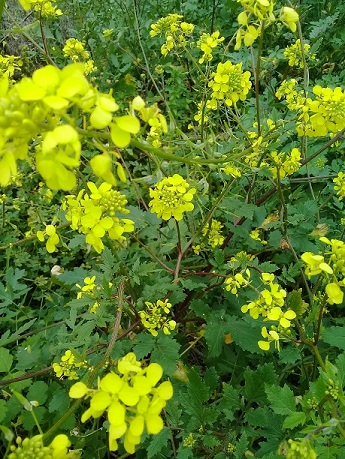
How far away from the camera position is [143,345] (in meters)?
2.03

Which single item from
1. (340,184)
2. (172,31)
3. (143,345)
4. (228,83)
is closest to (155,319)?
(143,345)

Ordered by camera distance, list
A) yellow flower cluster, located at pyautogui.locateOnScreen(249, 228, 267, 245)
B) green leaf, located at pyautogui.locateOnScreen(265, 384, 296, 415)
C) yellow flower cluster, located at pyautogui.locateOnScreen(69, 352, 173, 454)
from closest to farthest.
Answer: yellow flower cluster, located at pyautogui.locateOnScreen(69, 352, 173, 454) < green leaf, located at pyautogui.locateOnScreen(265, 384, 296, 415) < yellow flower cluster, located at pyautogui.locateOnScreen(249, 228, 267, 245)

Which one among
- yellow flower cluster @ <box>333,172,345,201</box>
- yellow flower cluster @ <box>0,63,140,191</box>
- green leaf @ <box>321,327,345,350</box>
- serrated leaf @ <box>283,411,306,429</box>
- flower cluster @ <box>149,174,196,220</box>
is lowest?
green leaf @ <box>321,327,345,350</box>

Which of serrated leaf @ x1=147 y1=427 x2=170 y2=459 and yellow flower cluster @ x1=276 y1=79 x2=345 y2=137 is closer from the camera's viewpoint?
serrated leaf @ x1=147 y1=427 x2=170 y2=459

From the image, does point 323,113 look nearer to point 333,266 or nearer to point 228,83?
point 228,83

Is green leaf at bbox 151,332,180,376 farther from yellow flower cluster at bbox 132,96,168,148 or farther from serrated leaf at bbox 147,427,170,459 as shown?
yellow flower cluster at bbox 132,96,168,148

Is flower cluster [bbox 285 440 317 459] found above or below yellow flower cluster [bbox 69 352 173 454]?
below

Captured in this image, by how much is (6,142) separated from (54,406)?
1507mm

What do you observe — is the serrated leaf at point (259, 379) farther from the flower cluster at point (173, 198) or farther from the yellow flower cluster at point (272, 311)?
the flower cluster at point (173, 198)

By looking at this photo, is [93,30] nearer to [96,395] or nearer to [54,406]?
[54,406]

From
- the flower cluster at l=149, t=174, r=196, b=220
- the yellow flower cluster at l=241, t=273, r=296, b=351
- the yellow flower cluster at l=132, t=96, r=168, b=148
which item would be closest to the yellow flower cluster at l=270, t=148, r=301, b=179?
the flower cluster at l=149, t=174, r=196, b=220

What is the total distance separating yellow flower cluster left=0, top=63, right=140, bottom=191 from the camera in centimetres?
88

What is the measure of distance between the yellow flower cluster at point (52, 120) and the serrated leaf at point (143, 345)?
46.2 inches

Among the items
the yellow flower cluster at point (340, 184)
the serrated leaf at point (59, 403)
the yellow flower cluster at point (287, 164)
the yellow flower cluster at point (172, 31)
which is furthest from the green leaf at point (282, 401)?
the yellow flower cluster at point (172, 31)
